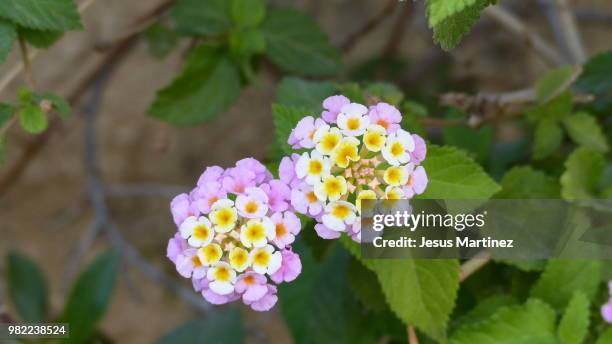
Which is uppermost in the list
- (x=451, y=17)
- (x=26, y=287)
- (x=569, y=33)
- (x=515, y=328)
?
(x=451, y=17)

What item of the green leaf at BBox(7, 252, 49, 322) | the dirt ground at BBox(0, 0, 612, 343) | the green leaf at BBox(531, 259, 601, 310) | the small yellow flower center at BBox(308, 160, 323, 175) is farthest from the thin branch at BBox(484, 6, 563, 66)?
the green leaf at BBox(7, 252, 49, 322)

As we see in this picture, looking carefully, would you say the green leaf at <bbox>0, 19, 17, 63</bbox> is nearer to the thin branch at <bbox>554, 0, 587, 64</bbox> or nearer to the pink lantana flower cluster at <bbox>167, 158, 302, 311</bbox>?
the pink lantana flower cluster at <bbox>167, 158, 302, 311</bbox>

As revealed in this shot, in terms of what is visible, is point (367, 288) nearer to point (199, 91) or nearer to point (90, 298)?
point (199, 91)

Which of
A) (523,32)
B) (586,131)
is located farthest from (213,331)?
(523,32)

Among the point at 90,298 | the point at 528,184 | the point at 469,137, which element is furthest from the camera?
the point at 90,298

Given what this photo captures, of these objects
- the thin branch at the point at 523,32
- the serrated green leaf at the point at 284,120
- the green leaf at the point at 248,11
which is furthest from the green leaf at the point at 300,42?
the serrated green leaf at the point at 284,120

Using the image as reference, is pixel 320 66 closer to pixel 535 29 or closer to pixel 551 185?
pixel 551 185
